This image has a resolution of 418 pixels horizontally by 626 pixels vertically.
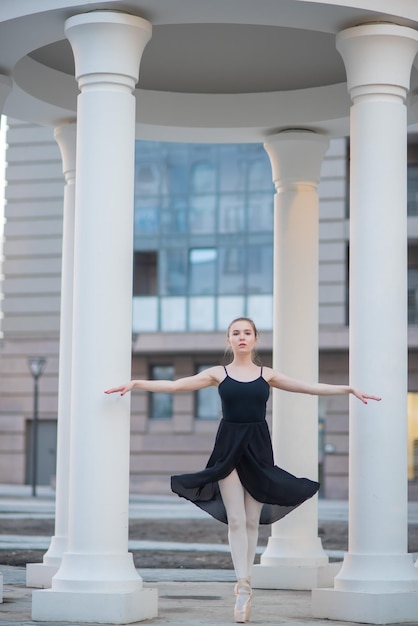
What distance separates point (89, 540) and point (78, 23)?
4779 millimetres

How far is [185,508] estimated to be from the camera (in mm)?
40125

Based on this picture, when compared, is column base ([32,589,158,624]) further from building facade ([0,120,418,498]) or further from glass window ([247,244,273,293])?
glass window ([247,244,273,293])

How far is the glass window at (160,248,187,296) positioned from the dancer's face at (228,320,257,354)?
40121 millimetres

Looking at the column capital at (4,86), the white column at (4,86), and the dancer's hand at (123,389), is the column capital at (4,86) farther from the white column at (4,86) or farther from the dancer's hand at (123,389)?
the dancer's hand at (123,389)

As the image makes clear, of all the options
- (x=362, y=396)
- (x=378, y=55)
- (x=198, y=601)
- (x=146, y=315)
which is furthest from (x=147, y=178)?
(x=362, y=396)

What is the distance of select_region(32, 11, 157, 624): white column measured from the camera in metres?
11.1

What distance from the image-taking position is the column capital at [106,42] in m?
11.3

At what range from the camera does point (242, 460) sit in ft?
36.7

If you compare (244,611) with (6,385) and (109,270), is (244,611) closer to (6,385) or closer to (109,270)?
(109,270)

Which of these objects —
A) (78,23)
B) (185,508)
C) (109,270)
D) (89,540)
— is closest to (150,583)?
(89,540)

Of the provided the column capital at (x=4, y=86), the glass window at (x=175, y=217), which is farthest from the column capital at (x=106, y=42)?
the glass window at (x=175, y=217)

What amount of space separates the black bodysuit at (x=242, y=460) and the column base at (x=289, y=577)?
3.43m

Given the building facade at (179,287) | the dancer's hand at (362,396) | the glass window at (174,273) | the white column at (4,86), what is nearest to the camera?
the dancer's hand at (362,396)

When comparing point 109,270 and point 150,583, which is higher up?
point 109,270
